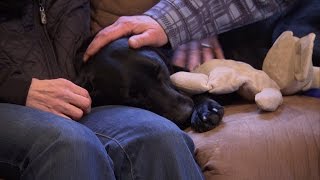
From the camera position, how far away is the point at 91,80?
1.16m

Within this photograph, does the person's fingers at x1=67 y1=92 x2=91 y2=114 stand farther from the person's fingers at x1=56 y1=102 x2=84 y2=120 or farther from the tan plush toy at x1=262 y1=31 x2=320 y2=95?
the tan plush toy at x1=262 y1=31 x2=320 y2=95

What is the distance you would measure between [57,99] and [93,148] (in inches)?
8.0

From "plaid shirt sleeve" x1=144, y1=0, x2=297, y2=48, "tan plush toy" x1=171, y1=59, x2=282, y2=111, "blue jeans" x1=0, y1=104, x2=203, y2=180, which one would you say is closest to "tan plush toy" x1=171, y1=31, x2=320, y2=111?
"tan plush toy" x1=171, y1=59, x2=282, y2=111

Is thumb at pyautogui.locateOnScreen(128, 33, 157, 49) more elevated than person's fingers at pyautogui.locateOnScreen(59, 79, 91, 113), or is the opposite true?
thumb at pyautogui.locateOnScreen(128, 33, 157, 49)

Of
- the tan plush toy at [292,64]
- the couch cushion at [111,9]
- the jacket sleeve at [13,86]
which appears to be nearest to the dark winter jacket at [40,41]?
the jacket sleeve at [13,86]

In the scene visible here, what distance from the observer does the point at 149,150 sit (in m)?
0.95

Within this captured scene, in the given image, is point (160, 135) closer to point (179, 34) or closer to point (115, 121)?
point (115, 121)

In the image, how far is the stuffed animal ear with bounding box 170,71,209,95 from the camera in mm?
1199

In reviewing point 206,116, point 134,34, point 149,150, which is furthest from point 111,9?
point 149,150

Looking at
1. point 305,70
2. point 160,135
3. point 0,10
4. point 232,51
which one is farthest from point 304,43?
point 0,10

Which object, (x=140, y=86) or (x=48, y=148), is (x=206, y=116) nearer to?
(x=140, y=86)

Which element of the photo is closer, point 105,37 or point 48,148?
point 48,148

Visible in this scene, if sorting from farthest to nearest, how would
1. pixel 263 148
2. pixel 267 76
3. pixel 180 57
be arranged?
1. pixel 180 57
2. pixel 267 76
3. pixel 263 148

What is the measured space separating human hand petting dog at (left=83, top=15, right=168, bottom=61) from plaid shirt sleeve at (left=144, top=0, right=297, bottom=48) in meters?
0.03
